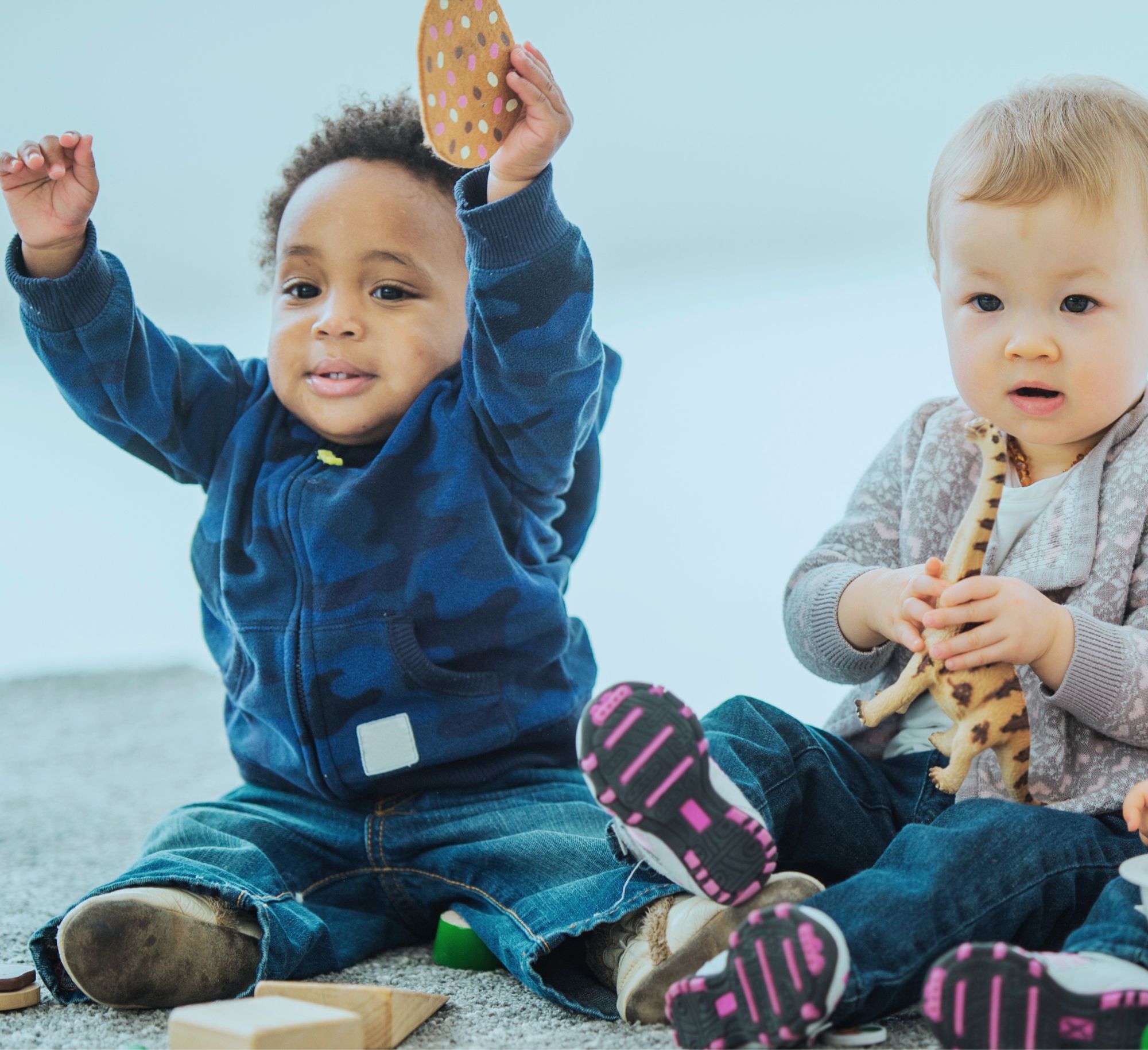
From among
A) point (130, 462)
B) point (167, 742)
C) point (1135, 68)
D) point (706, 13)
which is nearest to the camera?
point (1135, 68)

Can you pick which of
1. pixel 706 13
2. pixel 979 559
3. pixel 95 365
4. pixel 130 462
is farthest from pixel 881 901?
pixel 130 462

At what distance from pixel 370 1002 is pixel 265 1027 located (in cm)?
11

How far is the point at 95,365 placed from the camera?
1.00 metres

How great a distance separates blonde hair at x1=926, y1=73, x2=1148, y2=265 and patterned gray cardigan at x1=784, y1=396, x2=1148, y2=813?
0.54 ft

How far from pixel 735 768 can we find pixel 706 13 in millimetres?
1508

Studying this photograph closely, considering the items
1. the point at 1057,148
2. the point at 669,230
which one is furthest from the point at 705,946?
the point at 669,230

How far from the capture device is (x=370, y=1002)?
0.69 m

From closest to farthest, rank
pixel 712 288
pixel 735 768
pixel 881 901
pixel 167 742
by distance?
pixel 881 901 < pixel 735 768 < pixel 167 742 < pixel 712 288

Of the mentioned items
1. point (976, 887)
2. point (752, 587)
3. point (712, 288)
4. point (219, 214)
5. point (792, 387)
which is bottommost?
point (976, 887)

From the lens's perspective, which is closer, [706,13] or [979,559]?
[979,559]

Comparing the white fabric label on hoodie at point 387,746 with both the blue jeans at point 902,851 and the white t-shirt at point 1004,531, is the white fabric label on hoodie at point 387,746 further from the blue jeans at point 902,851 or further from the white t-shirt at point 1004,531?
the white t-shirt at point 1004,531

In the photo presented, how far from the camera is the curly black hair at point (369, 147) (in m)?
1.06

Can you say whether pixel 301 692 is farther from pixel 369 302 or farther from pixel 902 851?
pixel 902 851

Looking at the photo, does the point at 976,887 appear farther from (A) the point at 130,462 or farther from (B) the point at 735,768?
(A) the point at 130,462
